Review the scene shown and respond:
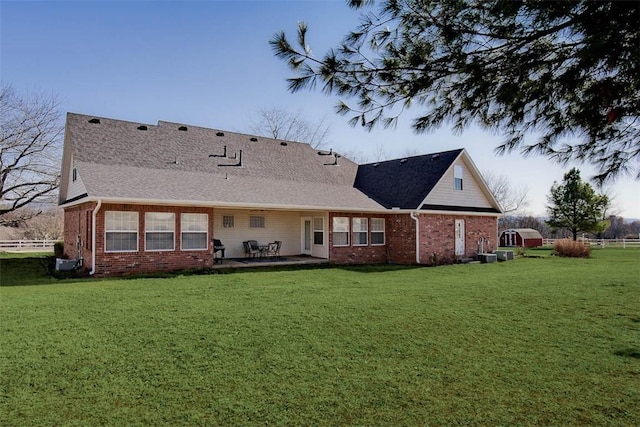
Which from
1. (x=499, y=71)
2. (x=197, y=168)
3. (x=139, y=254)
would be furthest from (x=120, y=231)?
(x=499, y=71)

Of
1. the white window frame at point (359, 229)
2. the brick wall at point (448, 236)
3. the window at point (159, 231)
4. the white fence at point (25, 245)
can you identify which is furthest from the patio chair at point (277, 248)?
the white fence at point (25, 245)

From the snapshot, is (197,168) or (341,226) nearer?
(197,168)

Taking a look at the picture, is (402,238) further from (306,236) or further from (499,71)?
(499,71)

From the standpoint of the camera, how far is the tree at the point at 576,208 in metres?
35.9

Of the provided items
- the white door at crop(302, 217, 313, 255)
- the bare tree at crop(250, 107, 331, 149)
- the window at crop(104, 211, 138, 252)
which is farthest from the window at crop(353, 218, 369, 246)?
the bare tree at crop(250, 107, 331, 149)

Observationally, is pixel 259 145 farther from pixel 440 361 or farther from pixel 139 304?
pixel 440 361

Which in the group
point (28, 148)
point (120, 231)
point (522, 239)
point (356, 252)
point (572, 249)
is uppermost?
point (28, 148)

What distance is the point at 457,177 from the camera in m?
20.1

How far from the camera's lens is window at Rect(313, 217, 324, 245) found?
18.6 metres

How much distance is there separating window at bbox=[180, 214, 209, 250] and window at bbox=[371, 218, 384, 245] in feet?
25.3

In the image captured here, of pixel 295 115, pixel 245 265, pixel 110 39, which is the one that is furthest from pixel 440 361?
pixel 295 115

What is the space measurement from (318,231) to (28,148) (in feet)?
65.1

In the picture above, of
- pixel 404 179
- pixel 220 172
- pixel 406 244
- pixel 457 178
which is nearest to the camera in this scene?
pixel 220 172

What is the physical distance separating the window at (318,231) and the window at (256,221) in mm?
2437
